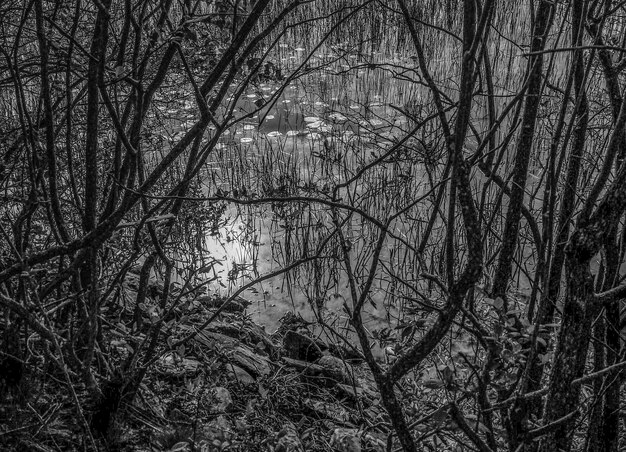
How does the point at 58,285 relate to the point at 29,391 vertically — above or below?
above

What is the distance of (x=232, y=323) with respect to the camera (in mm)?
3750

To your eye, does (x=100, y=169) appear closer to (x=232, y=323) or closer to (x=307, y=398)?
(x=232, y=323)

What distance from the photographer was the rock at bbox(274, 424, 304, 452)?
1975 millimetres

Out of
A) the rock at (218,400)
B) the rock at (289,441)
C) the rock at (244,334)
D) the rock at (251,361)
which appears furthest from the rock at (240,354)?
the rock at (289,441)

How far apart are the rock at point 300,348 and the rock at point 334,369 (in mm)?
101

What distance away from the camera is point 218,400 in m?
2.57

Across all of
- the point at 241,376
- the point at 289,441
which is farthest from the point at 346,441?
the point at 241,376

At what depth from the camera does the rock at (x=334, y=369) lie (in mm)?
3285

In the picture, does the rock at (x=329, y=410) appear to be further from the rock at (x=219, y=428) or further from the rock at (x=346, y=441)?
the rock at (x=219, y=428)

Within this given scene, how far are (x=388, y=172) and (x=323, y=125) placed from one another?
4.22ft

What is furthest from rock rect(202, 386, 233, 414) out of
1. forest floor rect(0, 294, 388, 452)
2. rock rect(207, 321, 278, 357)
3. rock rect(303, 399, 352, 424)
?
rock rect(207, 321, 278, 357)

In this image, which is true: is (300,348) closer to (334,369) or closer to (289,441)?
(334,369)

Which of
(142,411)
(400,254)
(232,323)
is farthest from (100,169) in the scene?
(142,411)

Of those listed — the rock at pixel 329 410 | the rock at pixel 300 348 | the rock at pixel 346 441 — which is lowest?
the rock at pixel 300 348
